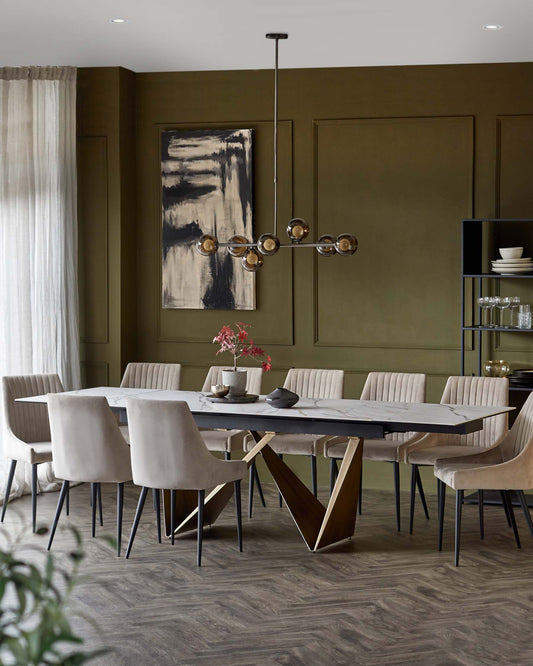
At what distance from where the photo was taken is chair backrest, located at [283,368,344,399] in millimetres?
5781

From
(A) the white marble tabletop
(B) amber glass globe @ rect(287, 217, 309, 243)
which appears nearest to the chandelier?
(B) amber glass globe @ rect(287, 217, 309, 243)

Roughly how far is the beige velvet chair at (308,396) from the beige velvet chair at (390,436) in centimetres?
11

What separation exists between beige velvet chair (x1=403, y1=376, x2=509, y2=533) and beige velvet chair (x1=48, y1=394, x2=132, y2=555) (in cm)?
170

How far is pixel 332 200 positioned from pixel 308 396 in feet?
5.16

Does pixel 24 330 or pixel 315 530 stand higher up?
pixel 24 330

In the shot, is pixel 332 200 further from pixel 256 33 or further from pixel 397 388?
pixel 397 388

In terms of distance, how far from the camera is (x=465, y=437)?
5.48m

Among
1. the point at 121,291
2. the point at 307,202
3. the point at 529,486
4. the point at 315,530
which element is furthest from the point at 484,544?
the point at 121,291

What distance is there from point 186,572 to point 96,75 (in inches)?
155

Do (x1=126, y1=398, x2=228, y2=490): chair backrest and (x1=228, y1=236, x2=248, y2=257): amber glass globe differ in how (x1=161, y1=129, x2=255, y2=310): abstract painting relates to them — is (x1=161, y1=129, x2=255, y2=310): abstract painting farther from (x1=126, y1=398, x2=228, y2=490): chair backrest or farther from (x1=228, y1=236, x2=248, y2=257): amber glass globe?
A: (x1=126, y1=398, x2=228, y2=490): chair backrest

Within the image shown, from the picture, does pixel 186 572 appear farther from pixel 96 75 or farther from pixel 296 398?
pixel 96 75

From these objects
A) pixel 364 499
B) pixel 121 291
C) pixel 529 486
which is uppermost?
pixel 121 291

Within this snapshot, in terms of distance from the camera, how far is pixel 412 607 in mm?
3908

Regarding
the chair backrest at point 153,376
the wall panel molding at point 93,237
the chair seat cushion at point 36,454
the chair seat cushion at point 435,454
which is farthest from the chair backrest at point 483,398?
the wall panel molding at point 93,237
